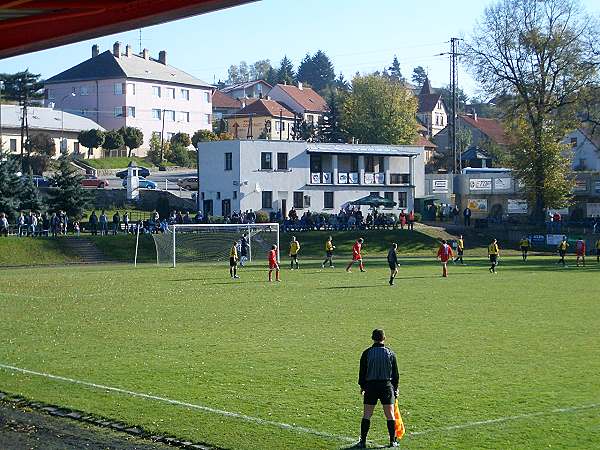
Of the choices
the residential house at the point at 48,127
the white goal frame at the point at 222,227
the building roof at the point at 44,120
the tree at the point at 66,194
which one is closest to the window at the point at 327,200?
the white goal frame at the point at 222,227

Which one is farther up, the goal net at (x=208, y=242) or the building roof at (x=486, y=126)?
the building roof at (x=486, y=126)

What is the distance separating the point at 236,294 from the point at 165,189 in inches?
1963

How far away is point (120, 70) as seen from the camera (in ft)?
389

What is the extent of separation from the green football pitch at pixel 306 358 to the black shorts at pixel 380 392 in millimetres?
821

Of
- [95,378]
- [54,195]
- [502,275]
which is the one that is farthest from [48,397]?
[54,195]

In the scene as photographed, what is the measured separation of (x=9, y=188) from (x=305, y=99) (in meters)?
92.5

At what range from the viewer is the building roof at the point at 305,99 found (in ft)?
486

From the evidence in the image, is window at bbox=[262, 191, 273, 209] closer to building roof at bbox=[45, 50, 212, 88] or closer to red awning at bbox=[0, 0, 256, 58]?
building roof at bbox=[45, 50, 212, 88]

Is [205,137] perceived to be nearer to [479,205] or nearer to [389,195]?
[389,195]

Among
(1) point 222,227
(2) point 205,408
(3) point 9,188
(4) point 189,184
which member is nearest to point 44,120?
(4) point 189,184

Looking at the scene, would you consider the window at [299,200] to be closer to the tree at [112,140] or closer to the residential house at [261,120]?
the tree at [112,140]

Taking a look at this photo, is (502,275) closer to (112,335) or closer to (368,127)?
(112,335)

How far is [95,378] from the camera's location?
60.2ft

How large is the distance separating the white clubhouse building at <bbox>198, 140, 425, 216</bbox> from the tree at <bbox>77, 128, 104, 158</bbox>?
78.0 feet
